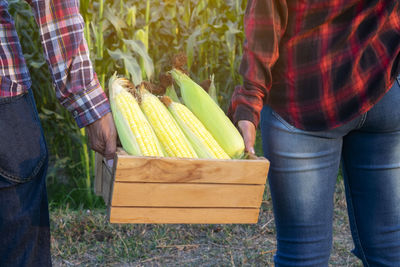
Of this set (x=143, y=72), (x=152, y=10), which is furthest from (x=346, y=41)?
(x=152, y=10)

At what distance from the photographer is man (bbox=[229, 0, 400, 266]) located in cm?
157

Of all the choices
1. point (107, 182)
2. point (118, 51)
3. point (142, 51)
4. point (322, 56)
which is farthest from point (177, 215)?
point (118, 51)

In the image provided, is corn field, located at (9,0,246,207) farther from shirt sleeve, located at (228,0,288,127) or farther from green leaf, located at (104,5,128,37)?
shirt sleeve, located at (228,0,288,127)

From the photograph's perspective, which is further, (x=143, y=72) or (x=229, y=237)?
(x=143, y=72)

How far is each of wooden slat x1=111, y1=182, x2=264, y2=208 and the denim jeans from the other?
0.26 m

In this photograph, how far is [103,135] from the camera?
5.21 feet

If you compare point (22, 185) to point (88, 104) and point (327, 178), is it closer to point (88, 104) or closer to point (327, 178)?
point (88, 104)

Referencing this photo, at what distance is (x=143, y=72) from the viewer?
13.3 ft

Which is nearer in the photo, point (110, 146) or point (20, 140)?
point (20, 140)

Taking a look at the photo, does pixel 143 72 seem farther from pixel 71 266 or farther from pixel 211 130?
pixel 211 130

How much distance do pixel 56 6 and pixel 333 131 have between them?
931mm

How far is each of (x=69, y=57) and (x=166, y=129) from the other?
0.37m

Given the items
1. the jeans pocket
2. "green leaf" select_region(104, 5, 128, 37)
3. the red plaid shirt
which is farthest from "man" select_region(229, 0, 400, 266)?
"green leaf" select_region(104, 5, 128, 37)

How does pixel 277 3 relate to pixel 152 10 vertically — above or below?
above
